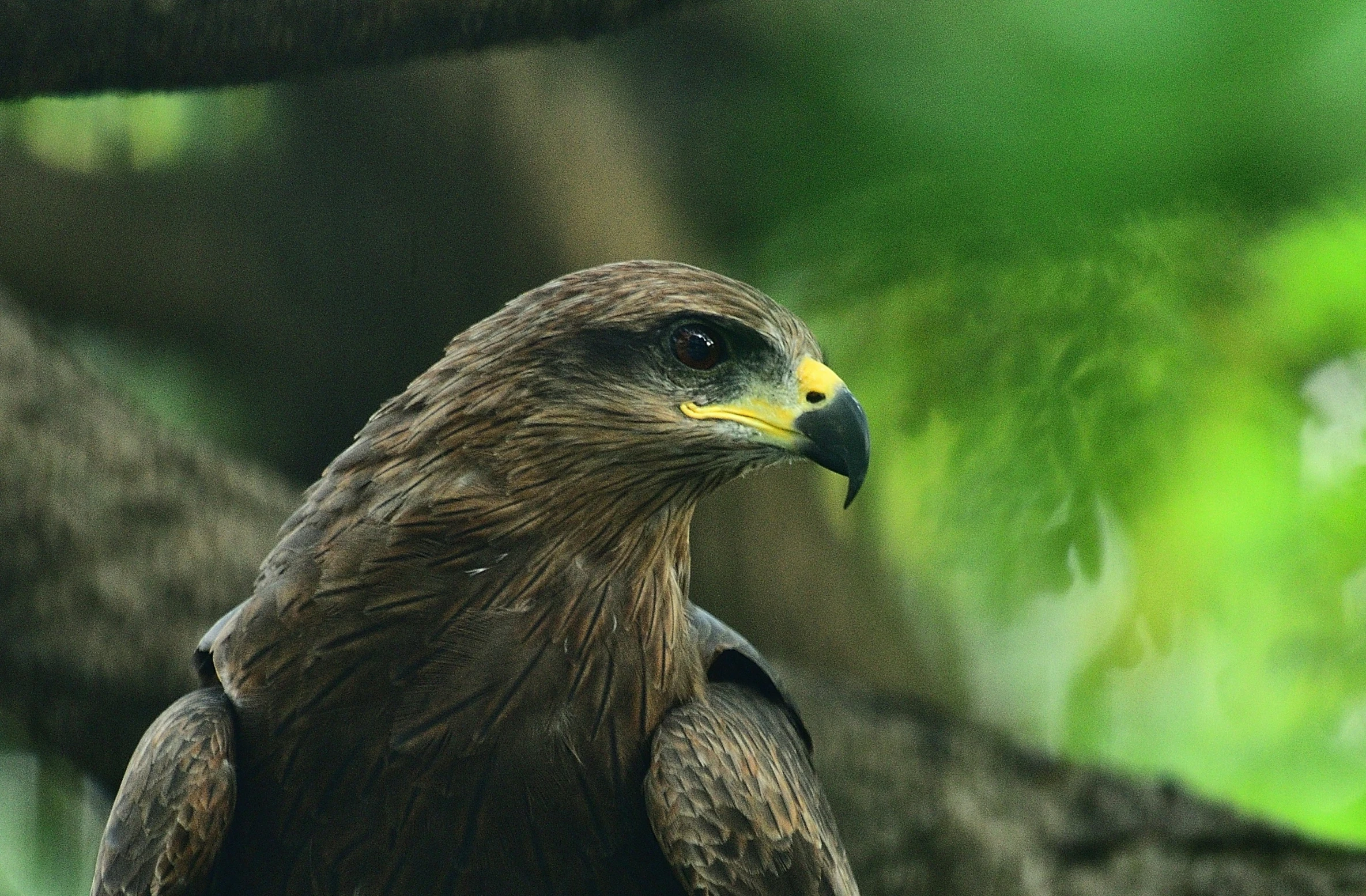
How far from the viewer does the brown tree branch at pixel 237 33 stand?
3432 millimetres

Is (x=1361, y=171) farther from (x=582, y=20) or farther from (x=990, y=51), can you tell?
(x=582, y=20)

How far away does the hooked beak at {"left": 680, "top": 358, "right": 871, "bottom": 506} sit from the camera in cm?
318

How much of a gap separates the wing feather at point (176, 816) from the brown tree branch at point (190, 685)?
1842mm

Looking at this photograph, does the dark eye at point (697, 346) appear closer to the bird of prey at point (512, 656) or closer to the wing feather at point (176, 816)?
the bird of prey at point (512, 656)

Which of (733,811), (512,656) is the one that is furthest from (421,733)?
(733,811)

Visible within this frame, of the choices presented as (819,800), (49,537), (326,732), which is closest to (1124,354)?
(819,800)

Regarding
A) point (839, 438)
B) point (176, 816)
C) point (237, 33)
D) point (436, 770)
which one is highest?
point (237, 33)

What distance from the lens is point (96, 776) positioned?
507 cm

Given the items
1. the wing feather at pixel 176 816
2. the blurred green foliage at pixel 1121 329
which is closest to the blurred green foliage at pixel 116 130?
the blurred green foliage at pixel 1121 329

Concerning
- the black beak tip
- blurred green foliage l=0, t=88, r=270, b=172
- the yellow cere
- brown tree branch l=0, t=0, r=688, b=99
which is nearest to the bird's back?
the yellow cere

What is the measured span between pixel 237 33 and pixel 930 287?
231 centimetres

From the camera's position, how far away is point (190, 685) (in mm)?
4879

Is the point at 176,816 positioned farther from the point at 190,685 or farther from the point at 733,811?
the point at 190,685

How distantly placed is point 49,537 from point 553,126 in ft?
9.21
